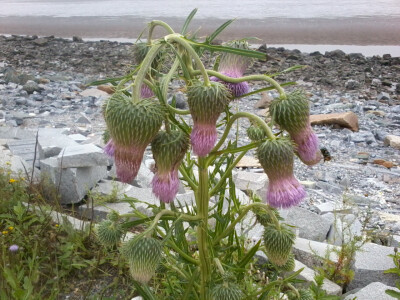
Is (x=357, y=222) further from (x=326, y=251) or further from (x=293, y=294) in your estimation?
(x=293, y=294)

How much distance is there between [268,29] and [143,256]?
20.6 m

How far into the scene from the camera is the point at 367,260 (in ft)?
12.1

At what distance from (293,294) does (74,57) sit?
1317 cm

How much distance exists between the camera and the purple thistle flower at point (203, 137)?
73.4 inches

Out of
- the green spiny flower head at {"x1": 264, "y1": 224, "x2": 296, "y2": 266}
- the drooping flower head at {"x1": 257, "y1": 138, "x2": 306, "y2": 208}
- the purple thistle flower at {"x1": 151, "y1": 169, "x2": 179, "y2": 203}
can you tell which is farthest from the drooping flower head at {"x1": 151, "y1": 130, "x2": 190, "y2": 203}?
the green spiny flower head at {"x1": 264, "y1": 224, "x2": 296, "y2": 266}

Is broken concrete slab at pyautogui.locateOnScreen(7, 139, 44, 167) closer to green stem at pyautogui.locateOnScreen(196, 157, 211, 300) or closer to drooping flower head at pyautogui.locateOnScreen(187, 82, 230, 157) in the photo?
green stem at pyautogui.locateOnScreen(196, 157, 211, 300)

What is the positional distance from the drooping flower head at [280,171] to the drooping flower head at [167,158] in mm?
287

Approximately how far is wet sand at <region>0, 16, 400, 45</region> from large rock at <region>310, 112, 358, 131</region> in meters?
10.1

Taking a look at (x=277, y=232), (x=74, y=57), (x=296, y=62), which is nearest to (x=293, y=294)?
(x=277, y=232)

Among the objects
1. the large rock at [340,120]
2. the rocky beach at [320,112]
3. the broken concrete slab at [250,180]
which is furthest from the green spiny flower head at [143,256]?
the large rock at [340,120]

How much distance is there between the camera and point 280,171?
2.00 metres

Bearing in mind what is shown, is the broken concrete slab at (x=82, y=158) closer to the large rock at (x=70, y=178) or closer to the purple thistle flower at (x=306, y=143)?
the large rock at (x=70, y=178)

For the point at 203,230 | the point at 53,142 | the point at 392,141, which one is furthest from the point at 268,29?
the point at 203,230

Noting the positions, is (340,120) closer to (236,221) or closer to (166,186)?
(236,221)
